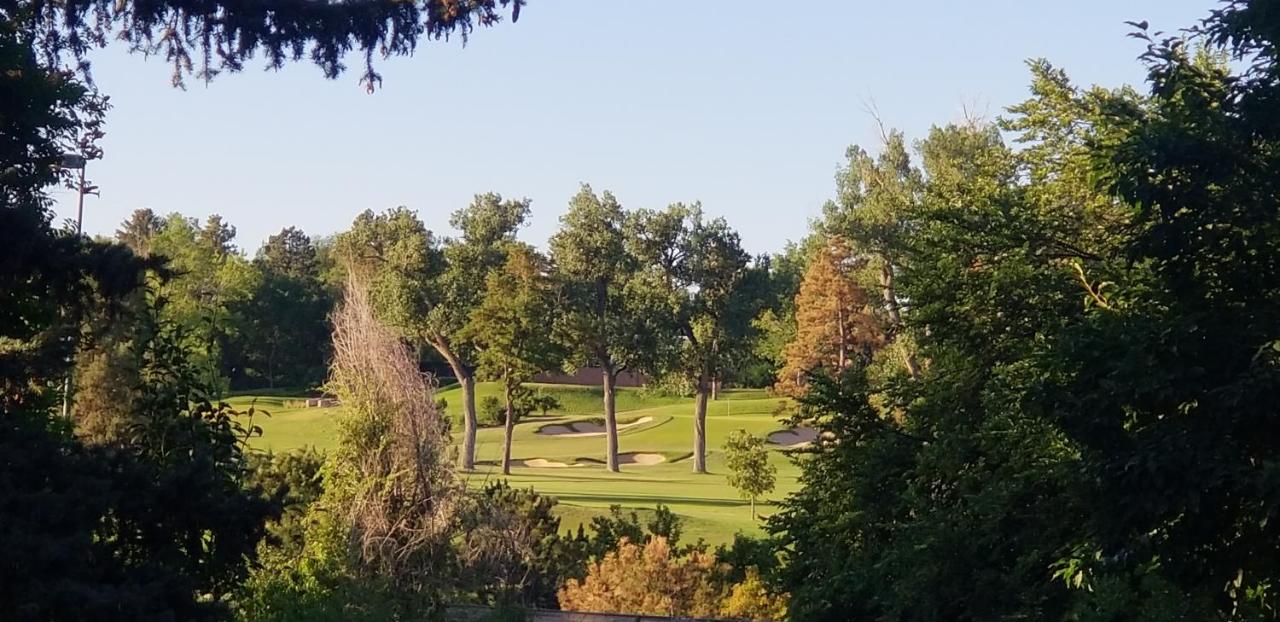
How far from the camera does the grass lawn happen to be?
36625 mm

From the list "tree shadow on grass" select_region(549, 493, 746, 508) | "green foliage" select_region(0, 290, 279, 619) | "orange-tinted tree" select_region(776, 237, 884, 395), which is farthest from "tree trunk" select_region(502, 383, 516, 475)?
"green foliage" select_region(0, 290, 279, 619)

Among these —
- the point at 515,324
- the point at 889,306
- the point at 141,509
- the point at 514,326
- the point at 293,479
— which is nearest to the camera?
the point at 141,509

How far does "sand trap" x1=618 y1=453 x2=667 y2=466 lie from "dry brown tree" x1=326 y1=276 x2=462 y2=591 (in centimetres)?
4562

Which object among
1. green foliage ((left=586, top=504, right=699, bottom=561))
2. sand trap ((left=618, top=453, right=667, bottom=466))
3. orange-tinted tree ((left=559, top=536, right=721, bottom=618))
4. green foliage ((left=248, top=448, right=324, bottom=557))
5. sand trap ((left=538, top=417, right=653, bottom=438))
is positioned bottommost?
orange-tinted tree ((left=559, top=536, right=721, bottom=618))

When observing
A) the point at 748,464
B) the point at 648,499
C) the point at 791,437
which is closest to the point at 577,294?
the point at 791,437

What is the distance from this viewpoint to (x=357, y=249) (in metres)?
56.9

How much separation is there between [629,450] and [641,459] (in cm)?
217

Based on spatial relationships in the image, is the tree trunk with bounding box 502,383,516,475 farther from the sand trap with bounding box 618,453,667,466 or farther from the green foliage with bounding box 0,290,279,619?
the green foliage with bounding box 0,290,279,619

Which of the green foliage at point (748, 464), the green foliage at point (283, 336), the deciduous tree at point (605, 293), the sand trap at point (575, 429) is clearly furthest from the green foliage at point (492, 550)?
the green foliage at point (283, 336)

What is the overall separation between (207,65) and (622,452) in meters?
54.6

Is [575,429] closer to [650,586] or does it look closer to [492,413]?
[492,413]

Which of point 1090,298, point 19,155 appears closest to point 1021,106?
point 1090,298

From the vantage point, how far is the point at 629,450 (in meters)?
64.9

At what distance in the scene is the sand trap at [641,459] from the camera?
203 feet
